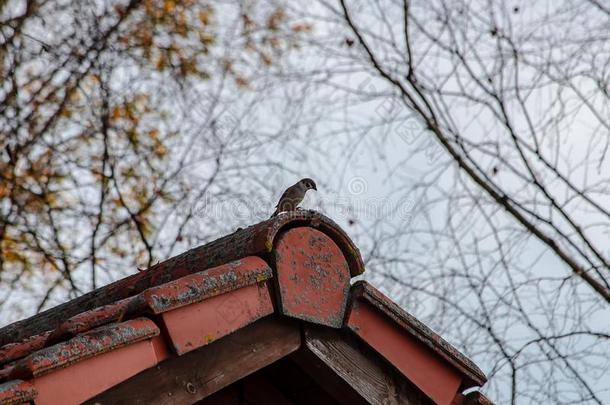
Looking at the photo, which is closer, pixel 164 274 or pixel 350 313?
pixel 350 313

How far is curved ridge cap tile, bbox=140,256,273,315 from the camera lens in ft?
7.25

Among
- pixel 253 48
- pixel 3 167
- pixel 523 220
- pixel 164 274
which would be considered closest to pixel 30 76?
pixel 3 167

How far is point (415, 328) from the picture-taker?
105 inches

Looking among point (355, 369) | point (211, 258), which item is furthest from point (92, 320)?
point (355, 369)

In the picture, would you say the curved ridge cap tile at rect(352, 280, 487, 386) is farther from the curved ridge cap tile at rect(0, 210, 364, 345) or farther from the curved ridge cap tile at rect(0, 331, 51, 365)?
the curved ridge cap tile at rect(0, 331, 51, 365)

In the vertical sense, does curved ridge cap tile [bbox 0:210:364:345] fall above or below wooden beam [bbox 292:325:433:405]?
above

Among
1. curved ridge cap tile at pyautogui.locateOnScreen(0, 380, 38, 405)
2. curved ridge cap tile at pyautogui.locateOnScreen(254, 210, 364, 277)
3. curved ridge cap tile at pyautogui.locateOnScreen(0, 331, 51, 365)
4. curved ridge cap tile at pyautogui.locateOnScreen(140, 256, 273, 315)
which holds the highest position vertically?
curved ridge cap tile at pyautogui.locateOnScreen(0, 331, 51, 365)

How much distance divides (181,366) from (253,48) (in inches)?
330

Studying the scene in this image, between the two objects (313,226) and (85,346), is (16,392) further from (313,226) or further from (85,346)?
(313,226)

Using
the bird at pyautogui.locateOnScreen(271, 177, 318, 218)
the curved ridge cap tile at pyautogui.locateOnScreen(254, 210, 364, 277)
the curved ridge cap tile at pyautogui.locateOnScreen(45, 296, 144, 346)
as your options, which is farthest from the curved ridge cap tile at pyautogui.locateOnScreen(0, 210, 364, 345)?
the bird at pyautogui.locateOnScreen(271, 177, 318, 218)

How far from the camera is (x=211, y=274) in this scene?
7.75 feet

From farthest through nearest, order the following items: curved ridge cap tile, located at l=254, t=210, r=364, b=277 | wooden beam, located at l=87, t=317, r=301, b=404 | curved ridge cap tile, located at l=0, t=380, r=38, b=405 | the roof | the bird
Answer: the bird
curved ridge cap tile, located at l=254, t=210, r=364, b=277
wooden beam, located at l=87, t=317, r=301, b=404
the roof
curved ridge cap tile, located at l=0, t=380, r=38, b=405

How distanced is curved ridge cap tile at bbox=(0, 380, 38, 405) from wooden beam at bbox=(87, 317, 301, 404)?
0.25 meters

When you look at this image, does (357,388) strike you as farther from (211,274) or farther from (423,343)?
(211,274)
